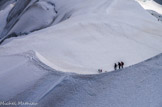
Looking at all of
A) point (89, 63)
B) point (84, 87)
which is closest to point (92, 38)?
point (89, 63)

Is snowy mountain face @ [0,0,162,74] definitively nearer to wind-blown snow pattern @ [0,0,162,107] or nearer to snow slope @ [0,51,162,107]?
wind-blown snow pattern @ [0,0,162,107]

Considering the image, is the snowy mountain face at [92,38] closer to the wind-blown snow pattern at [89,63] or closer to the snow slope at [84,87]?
the wind-blown snow pattern at [89,63]

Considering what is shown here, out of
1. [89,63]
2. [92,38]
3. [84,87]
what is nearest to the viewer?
[84,87]

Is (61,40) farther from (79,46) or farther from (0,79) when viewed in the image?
(0,79)

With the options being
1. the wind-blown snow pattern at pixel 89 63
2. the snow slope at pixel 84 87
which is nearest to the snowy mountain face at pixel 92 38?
the wind-blown snow pattern at pixel 89 63

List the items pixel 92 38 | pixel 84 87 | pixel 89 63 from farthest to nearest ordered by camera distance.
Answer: pixel 92 38
pixel 89 63
pixel 84 87

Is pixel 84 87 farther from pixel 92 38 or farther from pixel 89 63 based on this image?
pixel 92 38

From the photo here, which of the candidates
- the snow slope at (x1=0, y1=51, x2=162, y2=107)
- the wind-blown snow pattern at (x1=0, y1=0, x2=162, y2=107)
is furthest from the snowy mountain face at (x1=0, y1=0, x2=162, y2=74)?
the snow slope at (x1=0, y1=51, x2=162, y2=107)
